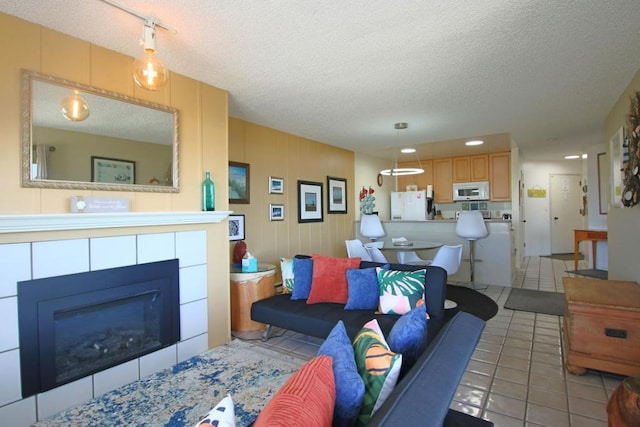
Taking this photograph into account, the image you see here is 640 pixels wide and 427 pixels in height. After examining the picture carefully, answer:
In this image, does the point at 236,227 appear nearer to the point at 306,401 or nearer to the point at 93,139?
the point at 93,139

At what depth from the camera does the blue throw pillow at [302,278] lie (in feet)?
9.94

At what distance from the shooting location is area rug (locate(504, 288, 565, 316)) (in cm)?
377

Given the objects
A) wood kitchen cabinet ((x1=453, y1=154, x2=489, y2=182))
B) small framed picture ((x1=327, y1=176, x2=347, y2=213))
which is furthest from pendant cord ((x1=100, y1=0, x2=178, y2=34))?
wood kitchen cabinet ((x1=453, y1=154, x2=489, y2=182))

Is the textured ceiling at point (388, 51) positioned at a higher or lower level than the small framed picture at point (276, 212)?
higher

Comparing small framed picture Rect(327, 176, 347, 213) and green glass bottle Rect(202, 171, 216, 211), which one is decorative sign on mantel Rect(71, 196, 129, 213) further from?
small framed picture Rect(327, 176, 347, 213)

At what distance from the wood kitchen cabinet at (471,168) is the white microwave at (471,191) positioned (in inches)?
4.1

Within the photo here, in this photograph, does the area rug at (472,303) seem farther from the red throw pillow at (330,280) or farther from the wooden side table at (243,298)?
the wooden side table at (243,298)

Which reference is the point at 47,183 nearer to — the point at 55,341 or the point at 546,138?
the point at 55,341

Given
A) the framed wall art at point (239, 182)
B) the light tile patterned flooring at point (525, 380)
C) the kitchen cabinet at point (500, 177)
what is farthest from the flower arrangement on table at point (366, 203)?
the light tile patterned flooring at point (525, 380)

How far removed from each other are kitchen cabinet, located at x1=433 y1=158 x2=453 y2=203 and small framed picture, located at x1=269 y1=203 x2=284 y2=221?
3.96m

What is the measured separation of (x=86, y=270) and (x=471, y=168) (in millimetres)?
6440

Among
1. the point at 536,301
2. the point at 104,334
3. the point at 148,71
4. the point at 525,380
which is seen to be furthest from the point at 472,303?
the point at 148,71

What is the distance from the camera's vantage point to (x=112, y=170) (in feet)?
7.06

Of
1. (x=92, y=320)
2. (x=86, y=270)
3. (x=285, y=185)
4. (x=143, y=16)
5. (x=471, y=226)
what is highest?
(x=143, y=16)
